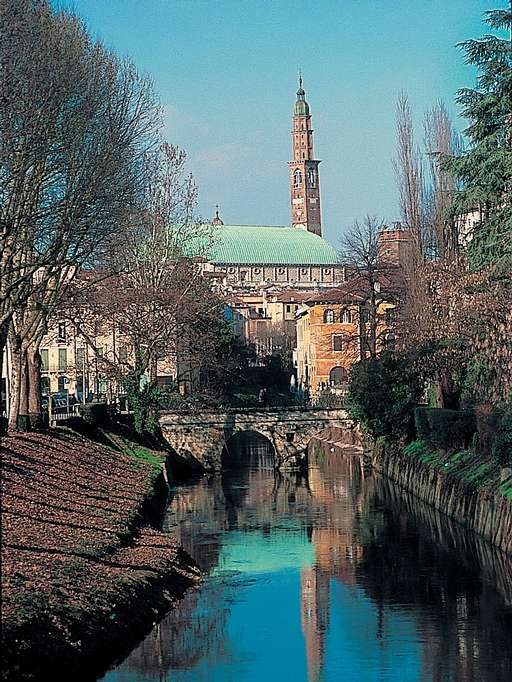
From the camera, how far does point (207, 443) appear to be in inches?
2368

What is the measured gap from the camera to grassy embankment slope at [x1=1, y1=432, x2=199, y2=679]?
1877cm

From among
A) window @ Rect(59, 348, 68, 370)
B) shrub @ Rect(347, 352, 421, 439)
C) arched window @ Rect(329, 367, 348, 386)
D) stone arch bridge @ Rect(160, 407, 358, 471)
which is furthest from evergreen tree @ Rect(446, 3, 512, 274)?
arched window @ Rect(329, 367, 348, 386)

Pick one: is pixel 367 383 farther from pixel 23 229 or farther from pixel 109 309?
pixel 23 229

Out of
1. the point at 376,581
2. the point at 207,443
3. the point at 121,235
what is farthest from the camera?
the point at 207,443

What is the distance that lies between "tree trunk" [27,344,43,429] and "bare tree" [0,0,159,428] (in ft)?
10.4

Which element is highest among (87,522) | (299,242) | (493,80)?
(299,242)

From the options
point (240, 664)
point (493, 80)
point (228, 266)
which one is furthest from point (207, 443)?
point (228, 266)

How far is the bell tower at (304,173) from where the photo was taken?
19438 centimetres

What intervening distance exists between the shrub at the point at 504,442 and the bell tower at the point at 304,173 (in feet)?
526

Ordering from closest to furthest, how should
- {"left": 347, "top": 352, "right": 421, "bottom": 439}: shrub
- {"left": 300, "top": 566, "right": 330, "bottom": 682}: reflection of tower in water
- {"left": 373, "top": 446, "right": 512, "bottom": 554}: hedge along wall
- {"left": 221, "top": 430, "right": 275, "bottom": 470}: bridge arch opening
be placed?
{"left": 300, "top": 566, "right": 330, "bottom": 682}: reflection of tower in water → {"left": 373, "top": 446, "right": 512, "bottom": 554}: hedge along wall → {"left": 347, "top": 352, "right": 421, "bottom": 439}: shrub → {"left": 221, "top": 430, "right": 275, "bottom": 470}: bridge arch opening

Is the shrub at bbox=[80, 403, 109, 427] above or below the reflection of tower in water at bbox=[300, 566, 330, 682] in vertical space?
above

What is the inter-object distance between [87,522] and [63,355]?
57.2 meters

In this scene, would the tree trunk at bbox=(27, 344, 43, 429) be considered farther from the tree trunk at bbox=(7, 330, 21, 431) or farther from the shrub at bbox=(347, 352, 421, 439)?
the shrub at bbox=(347, 352, 421, 439)

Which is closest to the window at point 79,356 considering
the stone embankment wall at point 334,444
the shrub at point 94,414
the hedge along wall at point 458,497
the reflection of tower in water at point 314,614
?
the stone embankment wall at point 334,444
